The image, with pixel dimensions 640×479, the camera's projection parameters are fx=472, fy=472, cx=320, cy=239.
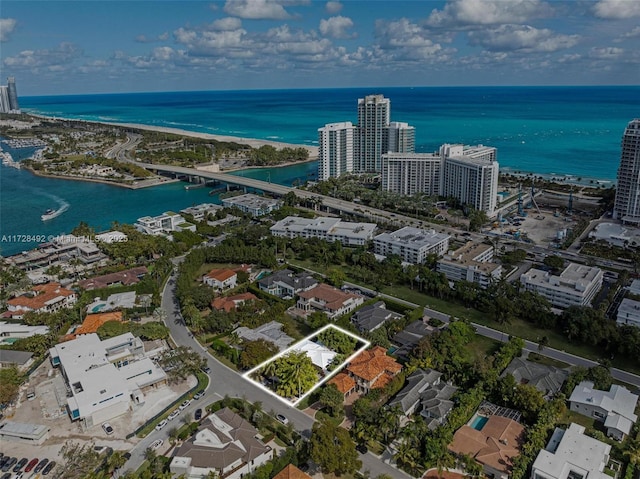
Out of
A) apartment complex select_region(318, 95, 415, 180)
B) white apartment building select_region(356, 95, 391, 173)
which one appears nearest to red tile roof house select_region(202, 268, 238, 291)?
apartment complex select_region(318, 95, 415, 180)

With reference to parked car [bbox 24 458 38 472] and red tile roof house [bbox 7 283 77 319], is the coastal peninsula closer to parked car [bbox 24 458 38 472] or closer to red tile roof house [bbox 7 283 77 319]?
red tile roof house [bbox 7 283 77 319]

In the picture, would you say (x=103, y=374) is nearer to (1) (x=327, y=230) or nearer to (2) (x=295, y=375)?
(2) (x=295, y=375)

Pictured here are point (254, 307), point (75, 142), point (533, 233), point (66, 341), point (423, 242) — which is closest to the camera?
point (66, 341)

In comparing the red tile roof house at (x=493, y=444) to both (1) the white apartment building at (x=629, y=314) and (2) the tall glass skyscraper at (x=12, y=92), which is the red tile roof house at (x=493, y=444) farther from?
(2) the tall glass skyscraper at (x=12, y=92)

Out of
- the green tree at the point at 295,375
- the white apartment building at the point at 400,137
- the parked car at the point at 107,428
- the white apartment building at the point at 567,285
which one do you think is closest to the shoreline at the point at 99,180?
the white apartment building at the point at 400,137

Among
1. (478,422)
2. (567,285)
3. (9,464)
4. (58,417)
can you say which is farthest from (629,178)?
(9,464)

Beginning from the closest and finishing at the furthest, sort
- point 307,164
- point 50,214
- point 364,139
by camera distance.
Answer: point 50,214, point 364,139, point 307,164

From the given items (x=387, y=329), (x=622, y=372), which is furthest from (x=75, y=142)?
(x=622, y=372)

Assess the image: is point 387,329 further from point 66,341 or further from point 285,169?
point 285,169
